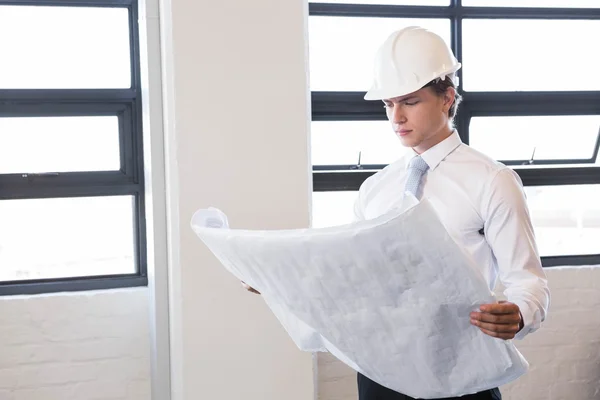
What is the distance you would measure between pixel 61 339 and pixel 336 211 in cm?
121

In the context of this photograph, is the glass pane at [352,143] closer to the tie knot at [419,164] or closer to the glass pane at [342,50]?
the glass pane at [342,50]

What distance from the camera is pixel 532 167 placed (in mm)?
3590

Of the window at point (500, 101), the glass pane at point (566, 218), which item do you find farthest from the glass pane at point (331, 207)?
the glass pane at point (566, 218)

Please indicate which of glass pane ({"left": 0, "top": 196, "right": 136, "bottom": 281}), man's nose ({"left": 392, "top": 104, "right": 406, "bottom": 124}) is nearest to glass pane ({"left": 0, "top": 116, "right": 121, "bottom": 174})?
glass pane ({"left": 0, "top": 196, "right": 136, "bottom": 281})

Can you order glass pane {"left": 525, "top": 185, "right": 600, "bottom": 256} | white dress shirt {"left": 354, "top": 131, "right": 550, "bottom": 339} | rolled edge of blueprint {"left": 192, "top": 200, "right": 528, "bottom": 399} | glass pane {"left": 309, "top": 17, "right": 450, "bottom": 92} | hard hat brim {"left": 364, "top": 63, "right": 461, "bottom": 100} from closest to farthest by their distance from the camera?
rolled edge of blueprint {"left": 192, "top": 200, "right": 528, "bottom": 399}, white dress shirt {"left": 354, "top": 131, "right": 550, "bottom": 339}, hard hat brim {"left": 364, "top": 63, "right": 461, "bottom": 100}, glass pane {"left": 309, "top": 17, "right": 450, "bottom": 92}, glass pane {"left": 525, "top": 185, "right": 600, "bottom": 256}

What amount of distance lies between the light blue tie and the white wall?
0.83 meters

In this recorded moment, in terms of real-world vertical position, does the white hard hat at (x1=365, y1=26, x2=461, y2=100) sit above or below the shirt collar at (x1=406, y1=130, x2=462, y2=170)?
above

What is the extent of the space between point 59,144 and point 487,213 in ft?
6.23

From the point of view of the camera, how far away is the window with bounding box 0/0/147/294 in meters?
3.02

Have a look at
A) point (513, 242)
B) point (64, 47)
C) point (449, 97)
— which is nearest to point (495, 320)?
point (513, 242)

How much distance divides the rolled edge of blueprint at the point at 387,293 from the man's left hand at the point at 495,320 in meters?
0.02

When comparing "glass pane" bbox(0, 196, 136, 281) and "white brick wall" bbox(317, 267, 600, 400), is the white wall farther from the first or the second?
"white brick wall" bbox(317, 267, 600, 400)

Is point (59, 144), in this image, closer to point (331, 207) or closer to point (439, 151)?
point (331, 207)

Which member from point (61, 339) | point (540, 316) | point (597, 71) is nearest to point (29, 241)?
point (61, 339)
